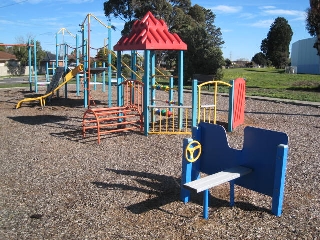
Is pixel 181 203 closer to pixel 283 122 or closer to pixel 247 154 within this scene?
pixel 247 154

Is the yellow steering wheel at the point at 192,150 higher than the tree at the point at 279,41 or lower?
lower

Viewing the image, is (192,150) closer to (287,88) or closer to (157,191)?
(157,191)

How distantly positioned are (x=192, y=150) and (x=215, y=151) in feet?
1.29

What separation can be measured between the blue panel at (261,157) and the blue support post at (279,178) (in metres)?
0.10

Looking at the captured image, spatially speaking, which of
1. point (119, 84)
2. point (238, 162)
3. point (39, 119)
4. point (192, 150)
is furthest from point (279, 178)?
point (39, 119)

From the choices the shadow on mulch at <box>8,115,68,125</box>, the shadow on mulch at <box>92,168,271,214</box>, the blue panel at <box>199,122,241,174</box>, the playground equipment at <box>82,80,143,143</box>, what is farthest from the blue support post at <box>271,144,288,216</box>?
the shadow on mulch at <box>8,115,68,125</box>

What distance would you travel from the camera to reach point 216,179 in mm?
3859

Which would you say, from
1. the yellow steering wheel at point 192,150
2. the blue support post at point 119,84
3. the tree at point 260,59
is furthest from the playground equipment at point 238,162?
the tree at point 260,59

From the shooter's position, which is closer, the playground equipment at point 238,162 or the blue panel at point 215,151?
the playground equipment at point 238,162

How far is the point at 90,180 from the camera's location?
5.22 m

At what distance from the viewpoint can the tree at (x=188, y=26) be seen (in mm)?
24266

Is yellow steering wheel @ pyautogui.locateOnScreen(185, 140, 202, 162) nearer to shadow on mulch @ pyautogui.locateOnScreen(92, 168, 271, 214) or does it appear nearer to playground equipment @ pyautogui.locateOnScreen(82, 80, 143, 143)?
shadow on mulch @ pyautogui.locateOnScreen(92, 168, 271, 214)

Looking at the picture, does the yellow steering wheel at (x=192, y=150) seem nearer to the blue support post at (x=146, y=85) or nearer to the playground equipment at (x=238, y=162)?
the playground equipment at (x=238, y=162)

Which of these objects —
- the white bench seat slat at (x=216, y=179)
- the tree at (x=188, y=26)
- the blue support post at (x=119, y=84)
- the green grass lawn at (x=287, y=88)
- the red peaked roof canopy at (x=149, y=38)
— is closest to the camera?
the white bench seat slat at (x=216, y=179)
